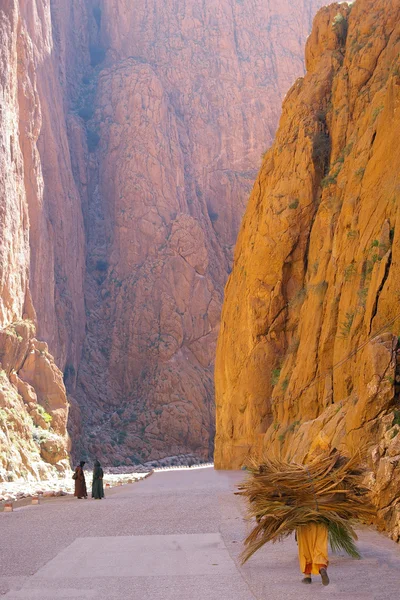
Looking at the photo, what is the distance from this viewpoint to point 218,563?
9062 mm

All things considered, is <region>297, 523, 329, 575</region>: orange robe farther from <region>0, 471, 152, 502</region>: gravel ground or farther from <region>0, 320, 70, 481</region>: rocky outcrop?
<region>0, 320, 70, 481</region>: rocky outcrop

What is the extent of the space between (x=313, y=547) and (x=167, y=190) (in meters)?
70.3

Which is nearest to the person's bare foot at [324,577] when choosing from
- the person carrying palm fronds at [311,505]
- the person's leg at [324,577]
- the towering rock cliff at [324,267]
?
the person's leg at [324,577]

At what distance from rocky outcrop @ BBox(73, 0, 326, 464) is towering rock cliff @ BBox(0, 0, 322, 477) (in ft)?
0.46

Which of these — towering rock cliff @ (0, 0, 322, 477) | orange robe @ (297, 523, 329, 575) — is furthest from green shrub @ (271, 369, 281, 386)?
orange robe @ (297, 523, 329, 575)

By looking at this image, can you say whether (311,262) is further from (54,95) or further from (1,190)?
(54,95)

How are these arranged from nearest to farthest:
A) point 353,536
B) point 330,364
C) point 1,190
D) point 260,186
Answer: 1. point 353,536
2. point 330,364
3. point 260,186
4. point 1,190

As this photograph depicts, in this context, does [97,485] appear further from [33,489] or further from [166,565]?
[166,565]

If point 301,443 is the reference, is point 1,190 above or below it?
above

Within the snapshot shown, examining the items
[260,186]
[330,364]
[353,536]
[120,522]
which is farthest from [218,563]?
[260,186]

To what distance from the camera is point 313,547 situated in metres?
7.96

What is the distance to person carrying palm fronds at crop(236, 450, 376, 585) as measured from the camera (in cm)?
796

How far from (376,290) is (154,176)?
199 feet

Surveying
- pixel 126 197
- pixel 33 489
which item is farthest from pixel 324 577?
pixel 126 197
